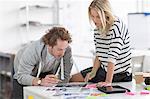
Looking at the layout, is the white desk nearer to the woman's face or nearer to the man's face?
the man's face

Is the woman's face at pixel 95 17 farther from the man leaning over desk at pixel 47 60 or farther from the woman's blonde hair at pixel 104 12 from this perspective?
the man leaning over desk at pixel 47 60

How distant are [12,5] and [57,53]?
2325 mm

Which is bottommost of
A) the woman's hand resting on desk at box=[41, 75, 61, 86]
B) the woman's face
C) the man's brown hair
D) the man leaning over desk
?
the woman's hand resting on desk at box=[41, 75, 61, 86]

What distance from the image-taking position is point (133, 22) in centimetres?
375

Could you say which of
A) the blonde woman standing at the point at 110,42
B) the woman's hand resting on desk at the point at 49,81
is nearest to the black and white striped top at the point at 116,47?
the blonde woman standing at the point at 110,42

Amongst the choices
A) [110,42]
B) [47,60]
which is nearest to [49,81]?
[47,60]

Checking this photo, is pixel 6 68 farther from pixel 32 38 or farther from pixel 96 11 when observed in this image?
pixel 96 11

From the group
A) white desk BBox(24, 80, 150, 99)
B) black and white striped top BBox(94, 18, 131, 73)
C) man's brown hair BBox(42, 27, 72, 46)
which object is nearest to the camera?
white desk BBox(24, 80, 150, 99)

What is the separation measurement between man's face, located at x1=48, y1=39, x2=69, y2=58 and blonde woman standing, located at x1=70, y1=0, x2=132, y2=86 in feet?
0.92

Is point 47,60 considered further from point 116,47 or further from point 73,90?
point 116,47

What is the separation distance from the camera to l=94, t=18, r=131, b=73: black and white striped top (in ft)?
6.98

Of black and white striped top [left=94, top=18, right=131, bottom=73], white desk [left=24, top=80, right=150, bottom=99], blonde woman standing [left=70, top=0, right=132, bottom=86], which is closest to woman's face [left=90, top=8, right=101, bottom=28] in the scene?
blonde woman standing [left=70, top=0, right=132, bottom=86]

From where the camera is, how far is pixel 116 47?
2123mm

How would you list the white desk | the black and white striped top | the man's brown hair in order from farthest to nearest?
the man's brown hair < the black and white striped top < the white desk
